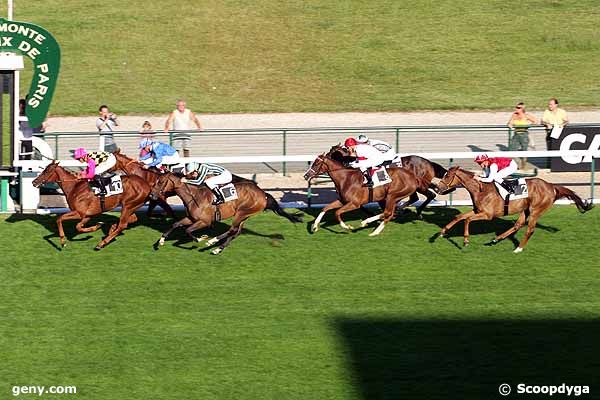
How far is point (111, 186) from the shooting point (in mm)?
17703

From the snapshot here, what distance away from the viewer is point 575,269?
16719mm

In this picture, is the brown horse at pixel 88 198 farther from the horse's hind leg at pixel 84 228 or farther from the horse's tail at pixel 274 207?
the horse's tail at pixel 274 207

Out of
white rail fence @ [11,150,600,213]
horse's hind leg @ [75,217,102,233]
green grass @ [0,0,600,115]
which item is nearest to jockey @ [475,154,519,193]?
white rail fence @ [11,150,600,213]

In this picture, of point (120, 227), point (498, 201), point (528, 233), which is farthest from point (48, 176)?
point (528, 233)

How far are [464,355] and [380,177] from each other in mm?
4862

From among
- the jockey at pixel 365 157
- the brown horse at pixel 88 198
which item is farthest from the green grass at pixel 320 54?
the brown horse at pixel 88 198

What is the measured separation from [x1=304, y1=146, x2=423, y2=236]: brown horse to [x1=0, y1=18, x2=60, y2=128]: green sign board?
4.50 meters

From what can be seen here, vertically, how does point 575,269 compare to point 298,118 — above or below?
below

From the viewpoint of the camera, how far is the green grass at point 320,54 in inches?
1217

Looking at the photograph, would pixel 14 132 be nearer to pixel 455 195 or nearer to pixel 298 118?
pixel 455 195

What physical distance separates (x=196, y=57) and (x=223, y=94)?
98.9 inches

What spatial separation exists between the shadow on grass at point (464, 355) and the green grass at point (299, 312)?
0.02 m

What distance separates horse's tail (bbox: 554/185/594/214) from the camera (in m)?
17.7

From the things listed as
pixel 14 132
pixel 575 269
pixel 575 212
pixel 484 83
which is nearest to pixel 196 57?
pixel 484 83
